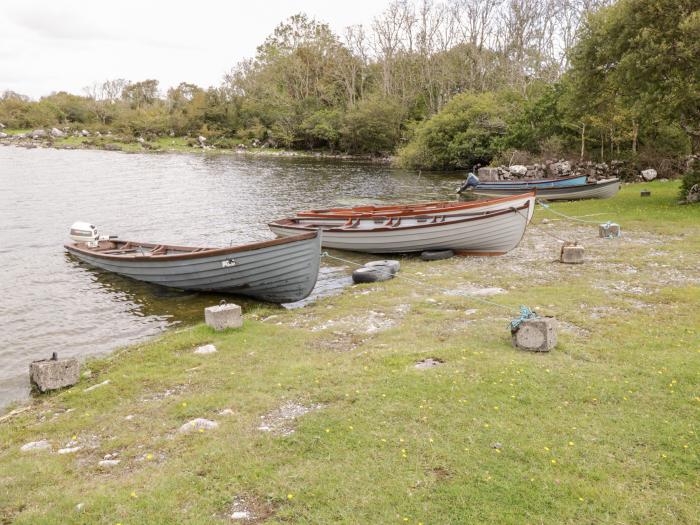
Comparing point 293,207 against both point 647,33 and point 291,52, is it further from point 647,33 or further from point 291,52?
point 291,52

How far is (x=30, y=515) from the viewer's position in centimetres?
583

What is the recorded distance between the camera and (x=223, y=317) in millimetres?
12047

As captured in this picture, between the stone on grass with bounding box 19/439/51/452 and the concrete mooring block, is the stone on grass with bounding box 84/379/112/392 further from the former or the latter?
the stone on grass with bounding box 19/439/51/452

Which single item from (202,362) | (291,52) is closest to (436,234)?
(202,362)

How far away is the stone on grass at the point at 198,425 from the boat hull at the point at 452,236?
13.8 m

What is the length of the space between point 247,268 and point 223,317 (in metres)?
3.45

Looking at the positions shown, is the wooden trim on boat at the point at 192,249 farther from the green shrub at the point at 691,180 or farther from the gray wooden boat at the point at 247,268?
the green shrub at the point at 691,180

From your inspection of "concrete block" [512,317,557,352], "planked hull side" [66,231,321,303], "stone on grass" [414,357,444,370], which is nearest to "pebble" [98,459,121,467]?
"stone on grass" [414,357,444,370]

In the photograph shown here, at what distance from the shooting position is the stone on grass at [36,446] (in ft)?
24.7

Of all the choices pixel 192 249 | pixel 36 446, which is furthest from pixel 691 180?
pixel 36 446

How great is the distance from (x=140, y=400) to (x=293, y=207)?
1067 inches

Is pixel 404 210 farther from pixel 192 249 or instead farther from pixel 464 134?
pixel 464 134

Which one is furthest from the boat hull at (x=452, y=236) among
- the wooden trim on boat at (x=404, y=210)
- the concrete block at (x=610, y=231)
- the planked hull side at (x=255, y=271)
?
the planked hull side at (x=255, y=271)

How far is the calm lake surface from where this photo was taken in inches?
563
